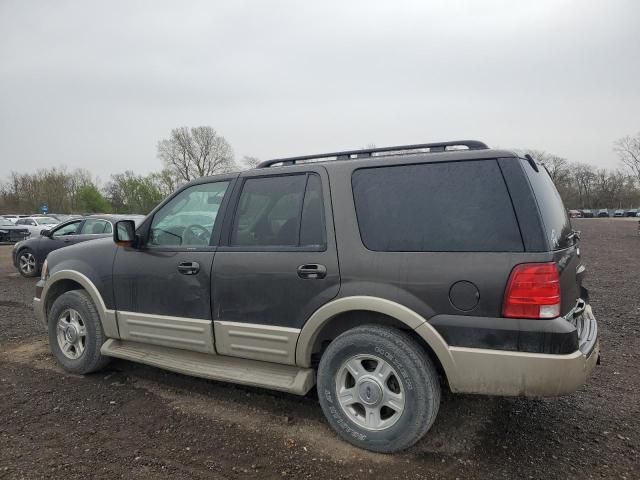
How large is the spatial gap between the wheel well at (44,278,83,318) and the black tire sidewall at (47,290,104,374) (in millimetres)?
152

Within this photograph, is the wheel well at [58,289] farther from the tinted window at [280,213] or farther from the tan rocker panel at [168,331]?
the tinted window at [280,213]

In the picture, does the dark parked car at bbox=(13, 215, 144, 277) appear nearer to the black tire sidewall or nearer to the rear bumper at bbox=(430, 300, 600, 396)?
the black tire sidewall

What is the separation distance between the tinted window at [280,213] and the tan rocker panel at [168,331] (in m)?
0.71

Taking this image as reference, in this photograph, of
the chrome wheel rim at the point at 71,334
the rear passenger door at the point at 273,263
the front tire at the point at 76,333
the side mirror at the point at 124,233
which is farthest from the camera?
the chrome wheel rim at the point at 71,334

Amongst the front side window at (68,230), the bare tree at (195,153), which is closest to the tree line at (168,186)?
the bare tree at (195,153)

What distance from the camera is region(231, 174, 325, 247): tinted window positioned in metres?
3.20

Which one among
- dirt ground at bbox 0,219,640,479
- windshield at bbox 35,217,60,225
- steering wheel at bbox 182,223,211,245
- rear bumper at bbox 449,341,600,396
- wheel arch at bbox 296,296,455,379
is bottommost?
dirt ground at bbox 0,219,640,479

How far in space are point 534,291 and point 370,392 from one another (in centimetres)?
115

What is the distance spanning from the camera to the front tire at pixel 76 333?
13.5 feet

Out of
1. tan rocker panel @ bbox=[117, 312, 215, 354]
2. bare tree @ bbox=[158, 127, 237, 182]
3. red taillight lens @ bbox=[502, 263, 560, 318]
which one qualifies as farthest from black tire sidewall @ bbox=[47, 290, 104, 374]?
bare tree @ bbox=[158, 127, 237, 182]

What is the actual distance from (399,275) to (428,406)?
789mm

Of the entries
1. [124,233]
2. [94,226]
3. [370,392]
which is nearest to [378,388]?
[370,392]

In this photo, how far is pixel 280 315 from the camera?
10.4 ft

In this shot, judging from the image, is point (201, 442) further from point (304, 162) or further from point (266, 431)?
point (304, 162)
